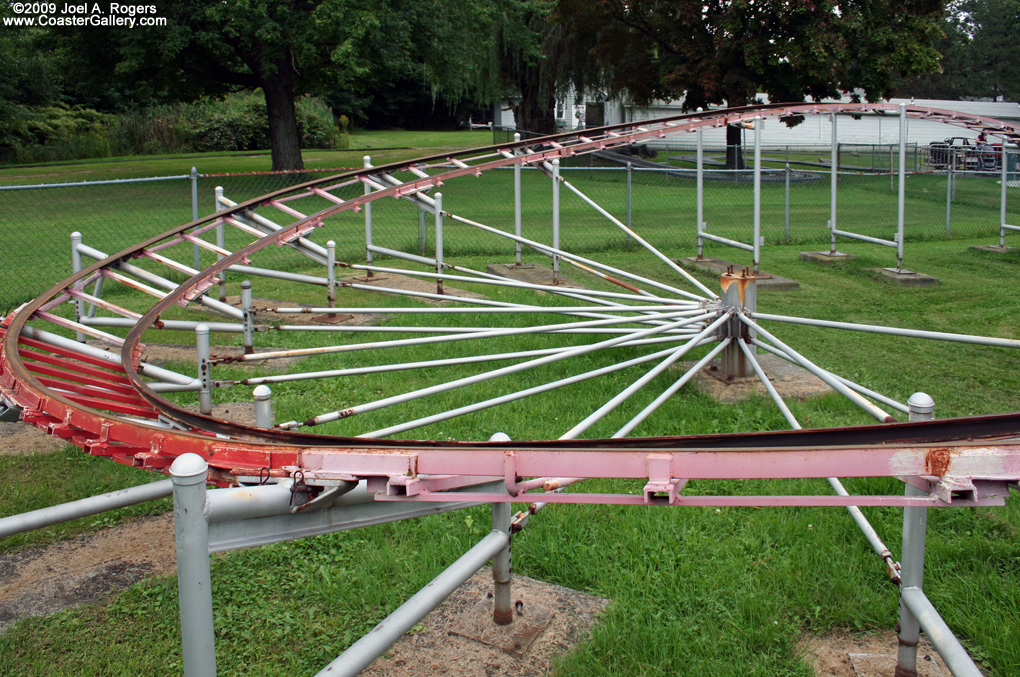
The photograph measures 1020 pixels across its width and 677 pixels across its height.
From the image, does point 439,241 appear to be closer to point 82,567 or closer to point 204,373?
point 204,373

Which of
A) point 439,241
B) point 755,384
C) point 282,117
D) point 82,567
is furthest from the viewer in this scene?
point 282,117

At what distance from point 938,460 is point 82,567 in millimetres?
3815

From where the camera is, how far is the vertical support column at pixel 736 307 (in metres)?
6.36

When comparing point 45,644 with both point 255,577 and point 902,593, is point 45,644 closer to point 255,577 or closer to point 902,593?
point 255,577

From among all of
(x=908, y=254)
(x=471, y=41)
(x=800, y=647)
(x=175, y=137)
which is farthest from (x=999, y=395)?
(x=175, y=137)

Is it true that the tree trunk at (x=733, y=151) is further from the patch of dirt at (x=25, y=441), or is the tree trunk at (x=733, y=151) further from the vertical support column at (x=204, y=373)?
the vertical support column at (x=204, y=373)

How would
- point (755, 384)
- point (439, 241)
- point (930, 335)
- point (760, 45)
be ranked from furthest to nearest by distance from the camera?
1. point (760, 45)
2. point (439, 241)
3. point (755, 384)
4. point (930, 335)

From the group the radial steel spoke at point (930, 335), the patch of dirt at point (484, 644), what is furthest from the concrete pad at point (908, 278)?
the patch of dirt at point (484, 644)

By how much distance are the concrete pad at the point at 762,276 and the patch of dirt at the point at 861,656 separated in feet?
24.1

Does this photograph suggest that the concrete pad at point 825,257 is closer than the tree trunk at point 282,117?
Yes

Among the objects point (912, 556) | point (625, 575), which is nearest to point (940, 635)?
point (912, 556)

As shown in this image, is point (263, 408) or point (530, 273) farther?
point (530, 273)

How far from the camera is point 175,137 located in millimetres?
39500

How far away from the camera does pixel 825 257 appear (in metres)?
13.9
